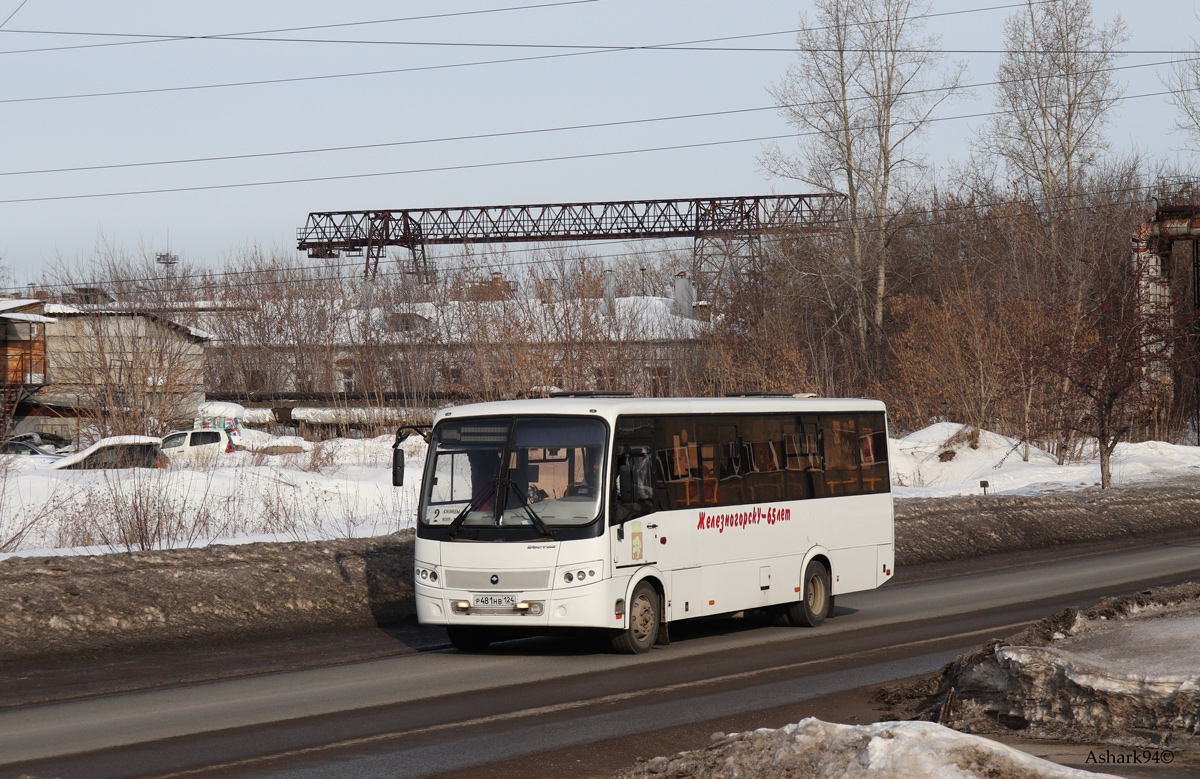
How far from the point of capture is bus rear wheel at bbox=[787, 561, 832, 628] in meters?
15.2

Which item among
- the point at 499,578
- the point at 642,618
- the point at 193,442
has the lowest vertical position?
the point at 642,618

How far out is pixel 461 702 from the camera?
410 inches

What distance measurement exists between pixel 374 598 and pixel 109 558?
343 centimetres

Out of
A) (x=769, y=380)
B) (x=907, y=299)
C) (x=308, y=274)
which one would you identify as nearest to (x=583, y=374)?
(x=769, y=380)

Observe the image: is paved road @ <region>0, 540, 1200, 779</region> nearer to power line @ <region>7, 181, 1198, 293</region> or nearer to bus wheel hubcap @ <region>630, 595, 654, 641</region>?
bus wheel hubcap @ <region>630, 595, 654, 641</region>

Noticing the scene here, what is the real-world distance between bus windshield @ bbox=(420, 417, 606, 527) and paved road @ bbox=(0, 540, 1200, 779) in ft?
4.97

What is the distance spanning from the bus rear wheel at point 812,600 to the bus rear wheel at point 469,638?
391 cm

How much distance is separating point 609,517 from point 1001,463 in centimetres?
2834

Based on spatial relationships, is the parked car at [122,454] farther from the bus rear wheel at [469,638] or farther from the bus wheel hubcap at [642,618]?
the bus wheel hubcap at [642,618]

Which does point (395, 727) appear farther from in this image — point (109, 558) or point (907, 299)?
point (907, 299)

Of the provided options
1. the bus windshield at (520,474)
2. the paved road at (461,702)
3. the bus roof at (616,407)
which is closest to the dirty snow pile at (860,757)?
the paved road at (461,702)

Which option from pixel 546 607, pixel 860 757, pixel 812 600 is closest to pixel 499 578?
pixel 546 607

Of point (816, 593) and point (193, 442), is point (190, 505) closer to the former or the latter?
point (816, 593)

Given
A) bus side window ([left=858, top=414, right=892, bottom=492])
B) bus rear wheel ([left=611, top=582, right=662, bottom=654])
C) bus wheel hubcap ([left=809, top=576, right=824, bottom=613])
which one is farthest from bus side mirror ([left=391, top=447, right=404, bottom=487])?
bus side window ([left=858, top=414, right=892, bottom=492])
